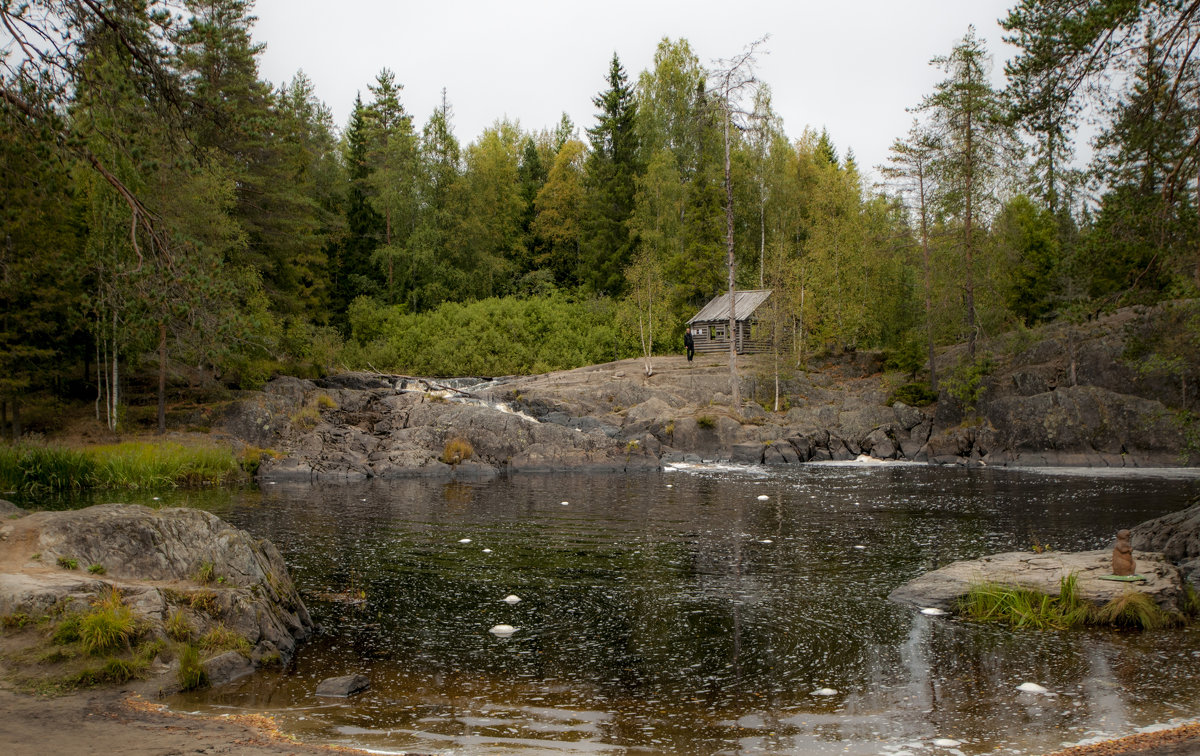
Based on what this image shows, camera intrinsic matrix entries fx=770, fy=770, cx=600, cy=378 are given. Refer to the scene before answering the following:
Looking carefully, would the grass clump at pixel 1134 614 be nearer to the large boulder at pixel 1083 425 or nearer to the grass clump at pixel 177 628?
the grass clump at pixel 177 628

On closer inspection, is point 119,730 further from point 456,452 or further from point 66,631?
point 456,452

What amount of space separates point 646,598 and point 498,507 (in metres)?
11.8

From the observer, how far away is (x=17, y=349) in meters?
28.5

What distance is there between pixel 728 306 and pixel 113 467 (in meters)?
37.0

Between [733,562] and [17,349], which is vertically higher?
[17,349]

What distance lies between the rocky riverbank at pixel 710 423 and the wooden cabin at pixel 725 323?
6.78 meters

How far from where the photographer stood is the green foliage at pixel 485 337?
53.3m

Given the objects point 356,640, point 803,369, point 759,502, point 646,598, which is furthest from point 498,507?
point 803,369

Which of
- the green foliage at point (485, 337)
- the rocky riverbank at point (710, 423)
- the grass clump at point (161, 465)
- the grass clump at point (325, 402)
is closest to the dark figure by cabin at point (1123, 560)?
the rocky riverbank at point (710, 423)

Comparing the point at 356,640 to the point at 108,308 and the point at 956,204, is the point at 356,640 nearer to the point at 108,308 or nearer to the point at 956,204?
the point at 108,308

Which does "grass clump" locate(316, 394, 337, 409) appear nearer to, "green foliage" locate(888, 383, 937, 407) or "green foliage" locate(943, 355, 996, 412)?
"green foliage" locate(888, 383, 937, 407)

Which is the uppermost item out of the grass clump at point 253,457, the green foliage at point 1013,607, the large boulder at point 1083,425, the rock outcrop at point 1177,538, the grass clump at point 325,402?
the grass clump at point 325,402

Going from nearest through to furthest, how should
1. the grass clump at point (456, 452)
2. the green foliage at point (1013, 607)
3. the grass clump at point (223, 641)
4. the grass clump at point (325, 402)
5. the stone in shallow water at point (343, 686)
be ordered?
1. the stone in shallow water at point (343, 686)
2. the grass clump at point (223, 641)
3. the green foliage at point (1013, 607)
4. the grass clump at point (456, 452)
5. the grass clump at point (325, 402)

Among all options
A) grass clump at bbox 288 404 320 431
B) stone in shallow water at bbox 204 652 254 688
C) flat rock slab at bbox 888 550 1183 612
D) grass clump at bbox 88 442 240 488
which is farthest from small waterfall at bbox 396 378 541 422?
stone in shallow water at bbox 204 652 254 688
